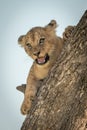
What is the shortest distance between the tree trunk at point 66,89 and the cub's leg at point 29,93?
0.92 m

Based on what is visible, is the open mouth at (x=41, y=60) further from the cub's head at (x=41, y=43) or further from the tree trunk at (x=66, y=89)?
the tree trunk at (x=66, y=89)

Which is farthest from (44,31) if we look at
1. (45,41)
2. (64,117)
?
(64,117)

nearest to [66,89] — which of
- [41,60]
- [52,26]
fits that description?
[41,60]

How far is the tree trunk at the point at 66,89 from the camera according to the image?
8.58 feet

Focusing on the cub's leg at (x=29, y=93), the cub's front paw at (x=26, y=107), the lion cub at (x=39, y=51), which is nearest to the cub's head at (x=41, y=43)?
the lion cub at (x=39, y=51)

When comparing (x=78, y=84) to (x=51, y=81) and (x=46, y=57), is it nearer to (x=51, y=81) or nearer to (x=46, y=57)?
(x=51, y=81)

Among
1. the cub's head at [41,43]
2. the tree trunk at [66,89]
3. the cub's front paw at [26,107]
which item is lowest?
the cub's front paw at [26,107]

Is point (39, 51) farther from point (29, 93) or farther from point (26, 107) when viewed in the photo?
point (26, 107)

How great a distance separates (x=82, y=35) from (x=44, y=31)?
1.30m

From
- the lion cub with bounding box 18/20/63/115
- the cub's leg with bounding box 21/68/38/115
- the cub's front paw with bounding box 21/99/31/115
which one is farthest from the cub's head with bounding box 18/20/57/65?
the cub's front paw with bounding box 21/99/31/115

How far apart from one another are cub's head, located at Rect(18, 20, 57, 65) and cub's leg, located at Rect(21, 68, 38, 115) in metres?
0.41

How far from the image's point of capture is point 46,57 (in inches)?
143

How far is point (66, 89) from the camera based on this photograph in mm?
2750

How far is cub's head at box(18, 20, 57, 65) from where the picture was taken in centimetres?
357
